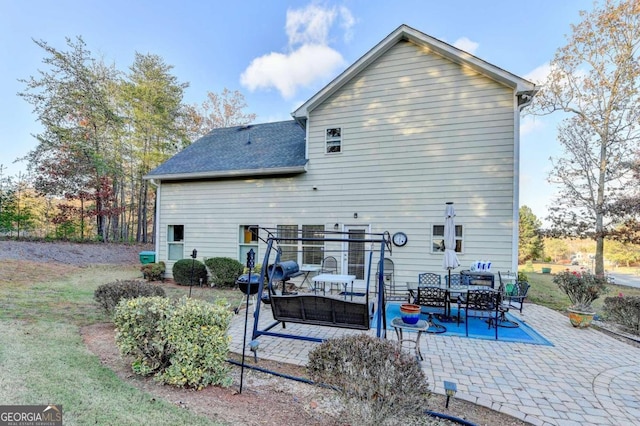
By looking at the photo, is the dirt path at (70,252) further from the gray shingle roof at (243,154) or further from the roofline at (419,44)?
the roofline at (419,44)

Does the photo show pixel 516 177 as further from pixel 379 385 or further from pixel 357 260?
pixel 379 385

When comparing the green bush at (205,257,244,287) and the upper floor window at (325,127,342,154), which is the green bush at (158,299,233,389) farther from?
the upper floor window at (325,127,342,154)

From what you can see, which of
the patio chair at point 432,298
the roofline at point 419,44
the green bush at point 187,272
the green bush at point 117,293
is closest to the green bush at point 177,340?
the green bush at point 117,293

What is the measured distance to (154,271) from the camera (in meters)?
9.88

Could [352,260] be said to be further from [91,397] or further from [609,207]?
[609,207]

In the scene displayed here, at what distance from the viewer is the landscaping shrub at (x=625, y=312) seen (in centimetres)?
568

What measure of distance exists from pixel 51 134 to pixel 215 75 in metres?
9.68

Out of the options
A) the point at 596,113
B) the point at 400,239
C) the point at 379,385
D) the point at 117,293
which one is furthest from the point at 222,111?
the point at 379,385

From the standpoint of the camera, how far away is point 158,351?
3211 millimetres

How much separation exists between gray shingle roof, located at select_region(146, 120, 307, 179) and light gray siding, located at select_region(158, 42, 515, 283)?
585 millimetres

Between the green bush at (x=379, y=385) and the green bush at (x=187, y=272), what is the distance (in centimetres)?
812

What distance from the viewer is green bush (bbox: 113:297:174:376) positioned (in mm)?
3207

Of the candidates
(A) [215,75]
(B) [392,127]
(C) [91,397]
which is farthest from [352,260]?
(A) [215,75]

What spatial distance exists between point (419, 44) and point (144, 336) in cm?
905
